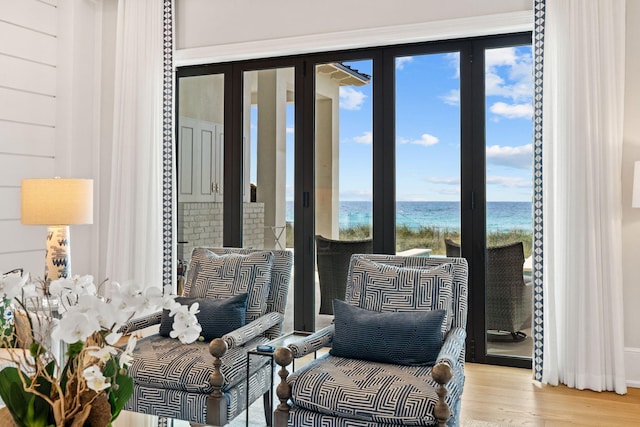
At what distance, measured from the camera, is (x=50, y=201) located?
3635 millimetres

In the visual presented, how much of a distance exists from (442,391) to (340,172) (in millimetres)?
2700

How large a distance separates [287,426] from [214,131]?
329 centimetres

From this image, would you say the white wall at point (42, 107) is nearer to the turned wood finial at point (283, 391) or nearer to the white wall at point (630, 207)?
the turned wood finial at point (283, 391)

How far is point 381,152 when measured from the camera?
14.3 ft

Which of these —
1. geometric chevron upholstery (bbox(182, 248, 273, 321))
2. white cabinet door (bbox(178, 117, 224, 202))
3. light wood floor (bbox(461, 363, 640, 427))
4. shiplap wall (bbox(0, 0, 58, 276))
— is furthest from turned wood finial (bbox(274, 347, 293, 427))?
shiplap wall (bbox(0, 0, 58, 276))

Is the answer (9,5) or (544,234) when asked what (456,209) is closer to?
(544,234)

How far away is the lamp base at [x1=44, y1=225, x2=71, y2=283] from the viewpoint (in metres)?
3.73

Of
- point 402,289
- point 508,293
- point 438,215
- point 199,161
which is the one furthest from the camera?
point 199,161

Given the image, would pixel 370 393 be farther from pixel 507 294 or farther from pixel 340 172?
pixel 340 172

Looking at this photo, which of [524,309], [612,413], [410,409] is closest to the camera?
[410,409]

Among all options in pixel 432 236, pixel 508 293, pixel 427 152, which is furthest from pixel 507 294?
pixel 427 152

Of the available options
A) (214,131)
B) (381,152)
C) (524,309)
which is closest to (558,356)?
(524,309)

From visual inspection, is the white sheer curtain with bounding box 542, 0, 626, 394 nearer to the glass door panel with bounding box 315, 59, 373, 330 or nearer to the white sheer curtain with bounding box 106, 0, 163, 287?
the glass door panel with bounding box 315, 59, 373, 330

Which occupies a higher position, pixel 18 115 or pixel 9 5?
pixel 9 5
